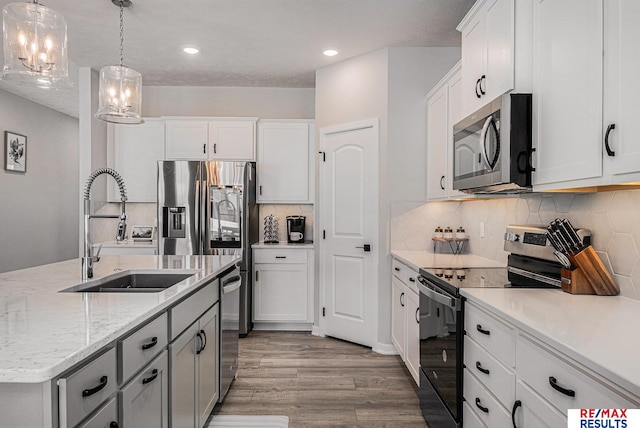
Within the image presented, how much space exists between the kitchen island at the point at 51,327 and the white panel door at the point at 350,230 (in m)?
1.92

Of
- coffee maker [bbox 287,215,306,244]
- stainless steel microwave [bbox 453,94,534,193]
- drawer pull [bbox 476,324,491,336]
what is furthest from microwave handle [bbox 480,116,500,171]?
coffee maker [bbox 287,215,306,244]

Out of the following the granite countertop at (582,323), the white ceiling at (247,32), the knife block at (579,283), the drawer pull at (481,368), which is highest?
the white ceiling at (247,32)

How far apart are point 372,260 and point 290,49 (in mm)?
2093

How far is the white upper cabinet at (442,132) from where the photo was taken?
117 inches

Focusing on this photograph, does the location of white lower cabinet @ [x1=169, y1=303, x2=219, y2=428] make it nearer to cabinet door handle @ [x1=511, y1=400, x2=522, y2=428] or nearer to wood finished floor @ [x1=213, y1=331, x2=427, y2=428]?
wood finished floor @ [x1=213, y1=331, x2=427, y2=428]

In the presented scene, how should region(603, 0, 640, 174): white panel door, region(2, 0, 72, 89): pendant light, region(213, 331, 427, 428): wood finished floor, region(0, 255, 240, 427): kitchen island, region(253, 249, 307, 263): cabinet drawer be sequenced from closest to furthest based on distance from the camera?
region(0, 255, 240, 427): kitchen island < region(603, 0, 640, 174): white panel door < region(2, 0, 72, 89): pendant light < region(213, 331, 427, 428): wood finished floor < region(253, 249, 307, 263): cabinet drawer

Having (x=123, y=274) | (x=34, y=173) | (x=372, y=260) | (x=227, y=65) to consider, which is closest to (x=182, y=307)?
A: (x=123, y=274)

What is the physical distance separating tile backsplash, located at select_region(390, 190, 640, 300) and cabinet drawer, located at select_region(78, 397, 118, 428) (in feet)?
6.32

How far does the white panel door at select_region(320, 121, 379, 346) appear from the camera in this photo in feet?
12.7

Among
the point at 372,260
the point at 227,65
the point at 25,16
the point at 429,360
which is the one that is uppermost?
the point at 227,65

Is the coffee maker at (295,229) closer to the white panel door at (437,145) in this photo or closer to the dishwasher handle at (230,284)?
the white panel door at (437,145)

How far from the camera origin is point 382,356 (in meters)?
3.70

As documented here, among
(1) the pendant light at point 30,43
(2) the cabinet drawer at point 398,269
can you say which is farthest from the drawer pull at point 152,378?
(2) the cabinet drawer at point 398,269

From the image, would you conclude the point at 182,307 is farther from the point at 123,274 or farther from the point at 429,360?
the point at 429,360
